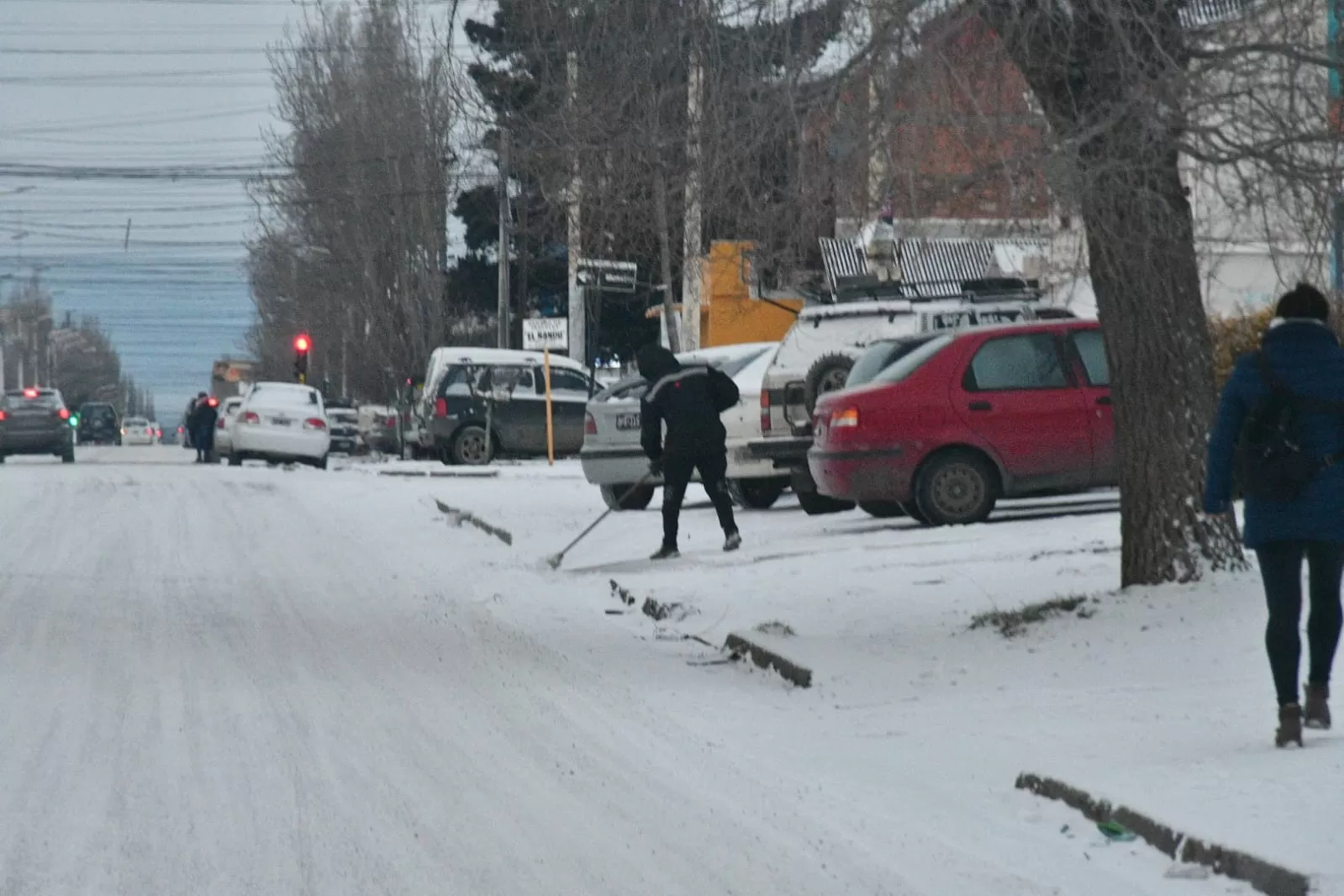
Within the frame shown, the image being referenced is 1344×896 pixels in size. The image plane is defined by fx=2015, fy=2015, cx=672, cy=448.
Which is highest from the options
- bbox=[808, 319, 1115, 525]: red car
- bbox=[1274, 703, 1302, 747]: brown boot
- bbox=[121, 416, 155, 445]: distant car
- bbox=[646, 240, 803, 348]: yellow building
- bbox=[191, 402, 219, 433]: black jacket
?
bbox=[646, 240, 803, 348]: yellow building

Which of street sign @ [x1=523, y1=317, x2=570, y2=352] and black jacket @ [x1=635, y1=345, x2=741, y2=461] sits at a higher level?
street sign @ [x1=523, y1=317, x2=570, y2=352]

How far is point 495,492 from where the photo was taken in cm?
2456

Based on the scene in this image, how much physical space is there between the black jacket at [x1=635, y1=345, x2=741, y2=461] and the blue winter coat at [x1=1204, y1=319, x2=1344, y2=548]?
27.4 ft

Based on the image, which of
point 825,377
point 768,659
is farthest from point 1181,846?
point 825,377

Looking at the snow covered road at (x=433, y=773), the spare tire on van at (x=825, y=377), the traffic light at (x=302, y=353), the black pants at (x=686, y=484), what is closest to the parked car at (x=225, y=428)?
the traffic light at (x=302, y=353)

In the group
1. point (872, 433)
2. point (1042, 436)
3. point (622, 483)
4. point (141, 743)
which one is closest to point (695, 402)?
point (872, 433)

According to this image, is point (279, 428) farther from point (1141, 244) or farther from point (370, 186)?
point (1141, 244)

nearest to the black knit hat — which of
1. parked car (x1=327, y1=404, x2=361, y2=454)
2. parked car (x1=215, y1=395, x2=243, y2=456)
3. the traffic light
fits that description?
parked car (x1=215, y1=395, x2=243, y2=456)

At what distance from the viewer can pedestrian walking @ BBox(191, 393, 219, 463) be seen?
43469mm

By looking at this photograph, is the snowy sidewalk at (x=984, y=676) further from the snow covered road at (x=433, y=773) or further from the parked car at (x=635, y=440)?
the parked car at (x=635, y=440)

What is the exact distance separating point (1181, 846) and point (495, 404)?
1124 inches

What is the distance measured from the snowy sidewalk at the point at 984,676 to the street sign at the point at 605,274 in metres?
6.78

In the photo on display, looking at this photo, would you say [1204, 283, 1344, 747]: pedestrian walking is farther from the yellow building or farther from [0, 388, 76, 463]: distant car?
[0, 388, 76, 463]: distant car

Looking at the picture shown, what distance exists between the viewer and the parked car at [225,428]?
3822cm
